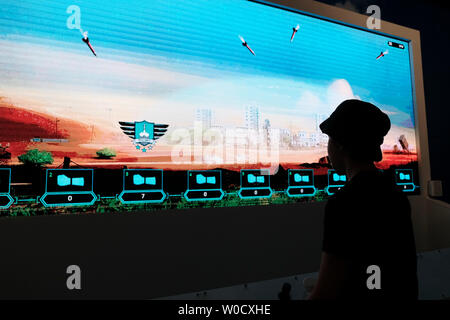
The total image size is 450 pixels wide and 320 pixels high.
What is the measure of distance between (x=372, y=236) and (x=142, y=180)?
68cm

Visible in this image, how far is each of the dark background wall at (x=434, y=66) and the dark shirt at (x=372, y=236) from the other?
124cm

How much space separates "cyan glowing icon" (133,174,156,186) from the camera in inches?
35.4

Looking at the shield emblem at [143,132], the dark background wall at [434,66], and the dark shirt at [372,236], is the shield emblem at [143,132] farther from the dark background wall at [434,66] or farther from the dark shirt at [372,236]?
the dark background wall at [434,66]

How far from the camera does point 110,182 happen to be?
868 mm

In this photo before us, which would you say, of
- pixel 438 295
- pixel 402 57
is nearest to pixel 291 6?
pixel 402 57

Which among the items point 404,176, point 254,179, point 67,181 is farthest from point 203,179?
point 404,176

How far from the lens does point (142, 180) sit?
0.91m

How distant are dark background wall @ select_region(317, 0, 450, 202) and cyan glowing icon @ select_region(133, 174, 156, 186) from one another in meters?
1.50

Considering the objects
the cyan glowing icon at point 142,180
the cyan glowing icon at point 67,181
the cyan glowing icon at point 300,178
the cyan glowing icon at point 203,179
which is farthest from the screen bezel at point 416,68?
the cyan glowing icon at point 67,181

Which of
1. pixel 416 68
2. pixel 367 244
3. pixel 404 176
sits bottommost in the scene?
pixel 367 244

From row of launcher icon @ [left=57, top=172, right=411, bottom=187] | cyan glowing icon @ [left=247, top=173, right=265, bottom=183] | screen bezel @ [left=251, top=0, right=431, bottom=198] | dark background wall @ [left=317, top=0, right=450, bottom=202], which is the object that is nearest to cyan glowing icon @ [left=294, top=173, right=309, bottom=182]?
row of launcher icon @ [left=57, top=172, right=411, bottom=187]

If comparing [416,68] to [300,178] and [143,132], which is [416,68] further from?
[143,132]

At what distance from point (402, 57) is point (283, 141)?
907 millimetres
